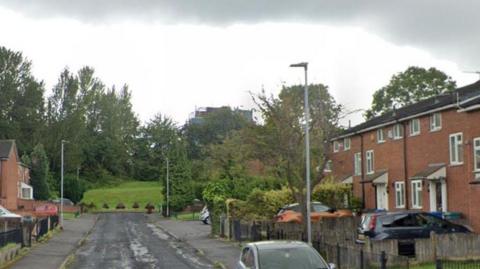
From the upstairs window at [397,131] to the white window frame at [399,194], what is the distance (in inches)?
99.5

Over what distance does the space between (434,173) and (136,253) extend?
1430cm

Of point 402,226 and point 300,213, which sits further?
point 300,213

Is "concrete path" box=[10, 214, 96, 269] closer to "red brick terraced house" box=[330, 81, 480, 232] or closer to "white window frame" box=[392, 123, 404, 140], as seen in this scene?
"red brick terraced house" box=[330, 81, 480, 232]

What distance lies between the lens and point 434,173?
3500 cm

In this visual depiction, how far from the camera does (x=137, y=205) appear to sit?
305 ft

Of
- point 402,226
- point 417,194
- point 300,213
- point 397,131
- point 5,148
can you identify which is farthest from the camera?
point 5,148

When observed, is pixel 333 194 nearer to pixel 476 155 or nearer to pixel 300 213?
pixel 300 213

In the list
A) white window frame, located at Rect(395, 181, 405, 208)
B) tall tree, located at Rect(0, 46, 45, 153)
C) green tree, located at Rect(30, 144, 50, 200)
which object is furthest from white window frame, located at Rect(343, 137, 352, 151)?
tall tree, located at Rect(0, 46, 45, 153)

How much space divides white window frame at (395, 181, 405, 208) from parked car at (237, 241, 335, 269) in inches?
1012

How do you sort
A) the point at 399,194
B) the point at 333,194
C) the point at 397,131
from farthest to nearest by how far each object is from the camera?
the point at 333,194 → the point at 397,131 → the point at 399,194

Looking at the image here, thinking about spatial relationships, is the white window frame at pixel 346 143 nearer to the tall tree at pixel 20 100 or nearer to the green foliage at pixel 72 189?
the green foliage at pixel 72 189

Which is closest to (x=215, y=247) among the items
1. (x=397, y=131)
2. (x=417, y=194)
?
(x=417, y=194)

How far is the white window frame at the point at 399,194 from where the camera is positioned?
40.1 meters

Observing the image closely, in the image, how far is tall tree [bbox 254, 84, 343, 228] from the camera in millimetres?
28969
